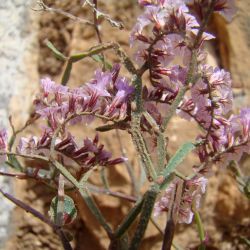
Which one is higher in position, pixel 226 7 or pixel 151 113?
pixel 226 7

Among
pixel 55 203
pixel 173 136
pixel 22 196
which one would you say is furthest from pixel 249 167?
pixel 55 203

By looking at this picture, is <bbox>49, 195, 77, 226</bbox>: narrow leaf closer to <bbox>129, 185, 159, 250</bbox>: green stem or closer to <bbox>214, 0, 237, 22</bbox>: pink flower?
<bbox>129, 185, 159, 250</bbox>: green stem

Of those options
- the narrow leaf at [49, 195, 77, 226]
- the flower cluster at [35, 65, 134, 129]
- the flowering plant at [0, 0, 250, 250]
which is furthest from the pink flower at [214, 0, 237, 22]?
the narrow leaf at [49, 195, 77, 226]

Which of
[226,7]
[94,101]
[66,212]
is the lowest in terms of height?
[66,212]

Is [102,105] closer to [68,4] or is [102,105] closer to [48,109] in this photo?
[48,109]

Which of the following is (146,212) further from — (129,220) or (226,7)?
(226,7)

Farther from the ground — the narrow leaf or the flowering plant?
the flowering plant

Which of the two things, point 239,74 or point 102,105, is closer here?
point 102,105

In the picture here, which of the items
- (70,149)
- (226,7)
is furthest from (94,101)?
(226,7)
